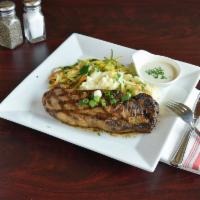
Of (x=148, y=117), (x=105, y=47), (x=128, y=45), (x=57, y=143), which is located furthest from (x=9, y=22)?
(x=148, y=117)

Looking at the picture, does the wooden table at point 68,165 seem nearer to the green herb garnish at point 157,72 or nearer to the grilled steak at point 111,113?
the grilled steak at point 111,113

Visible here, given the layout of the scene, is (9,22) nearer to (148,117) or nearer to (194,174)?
(148,117)

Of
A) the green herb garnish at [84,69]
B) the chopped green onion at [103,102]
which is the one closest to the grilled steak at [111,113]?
the chopped green onion at [103,102]

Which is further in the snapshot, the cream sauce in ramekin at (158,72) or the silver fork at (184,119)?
the cream sauce in ramekin at (158,72)

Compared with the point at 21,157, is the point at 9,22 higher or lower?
higher

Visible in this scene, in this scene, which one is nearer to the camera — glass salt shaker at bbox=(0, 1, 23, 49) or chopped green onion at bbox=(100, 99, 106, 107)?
chopped green onion at bbox=(100, 99, 106, 107)

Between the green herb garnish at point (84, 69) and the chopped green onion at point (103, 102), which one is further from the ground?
the chopped green onion at point (103, 102)

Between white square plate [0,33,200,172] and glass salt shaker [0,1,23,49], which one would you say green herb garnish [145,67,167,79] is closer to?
white square plate [0,33,200,172]

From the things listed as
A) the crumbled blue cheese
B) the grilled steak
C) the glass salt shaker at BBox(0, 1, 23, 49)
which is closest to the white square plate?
the grilled steak
